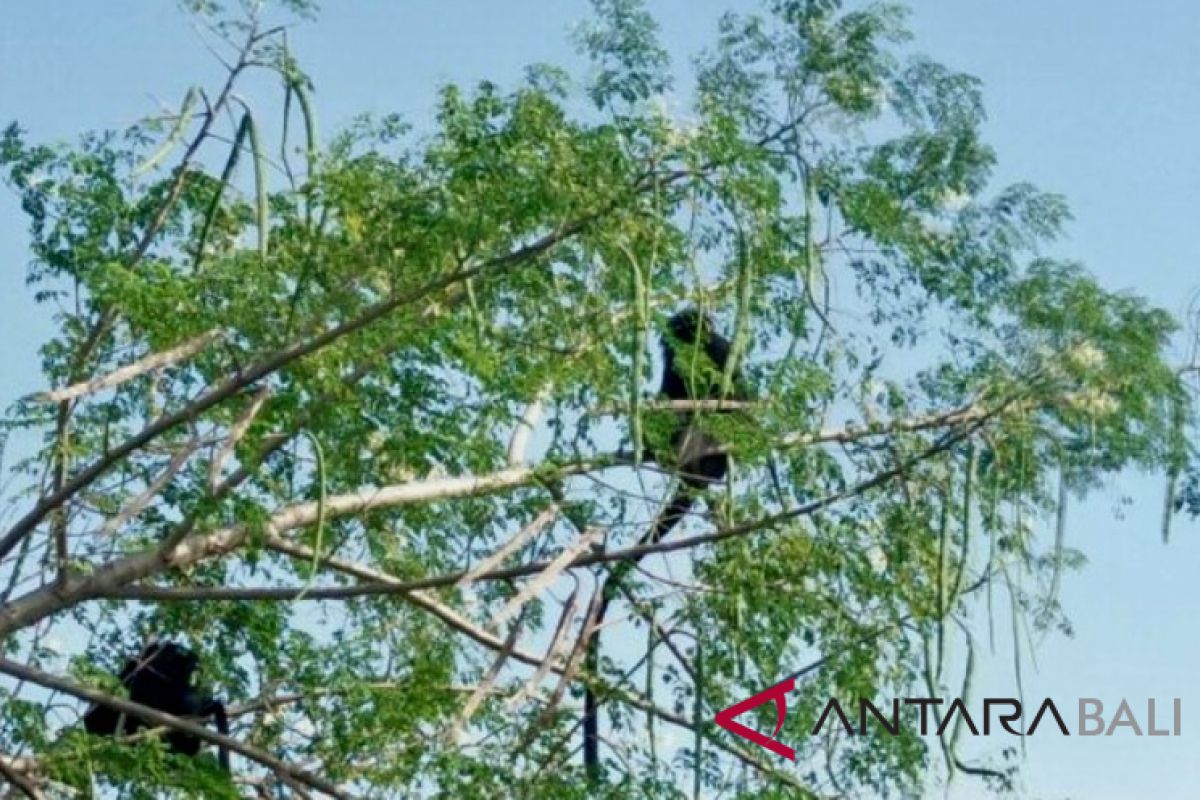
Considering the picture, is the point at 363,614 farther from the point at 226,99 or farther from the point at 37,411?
the point at 226,99

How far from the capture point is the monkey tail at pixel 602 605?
7379mm

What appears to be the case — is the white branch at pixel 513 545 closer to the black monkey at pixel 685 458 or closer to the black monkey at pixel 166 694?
the black monkey at pixel 685 458

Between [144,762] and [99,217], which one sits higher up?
[99,217]

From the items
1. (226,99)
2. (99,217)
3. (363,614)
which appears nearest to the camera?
(226,99)

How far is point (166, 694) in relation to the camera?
8195 mm

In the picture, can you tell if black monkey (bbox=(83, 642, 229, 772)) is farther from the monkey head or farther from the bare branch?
the monkey head

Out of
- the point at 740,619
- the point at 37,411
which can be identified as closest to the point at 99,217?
the point at 37,411

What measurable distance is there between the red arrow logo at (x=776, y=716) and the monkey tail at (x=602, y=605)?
1.38 feet

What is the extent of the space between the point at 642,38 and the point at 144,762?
2.65 m

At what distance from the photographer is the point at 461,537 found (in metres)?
8.23

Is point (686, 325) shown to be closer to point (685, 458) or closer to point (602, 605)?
point (685, 458)

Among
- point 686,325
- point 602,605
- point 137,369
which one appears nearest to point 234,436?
point 137,369

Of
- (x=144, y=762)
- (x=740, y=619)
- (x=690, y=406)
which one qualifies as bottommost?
(x=144, y=762)

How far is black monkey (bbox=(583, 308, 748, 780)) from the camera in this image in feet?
23.8
